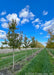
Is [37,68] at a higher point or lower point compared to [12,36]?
lower

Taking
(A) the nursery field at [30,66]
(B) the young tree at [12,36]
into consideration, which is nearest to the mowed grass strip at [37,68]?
(A) the nursery field at [30,66]

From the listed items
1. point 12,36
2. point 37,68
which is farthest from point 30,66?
point 12,36

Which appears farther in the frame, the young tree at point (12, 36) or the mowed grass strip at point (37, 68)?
the young tree at point (12, 36)

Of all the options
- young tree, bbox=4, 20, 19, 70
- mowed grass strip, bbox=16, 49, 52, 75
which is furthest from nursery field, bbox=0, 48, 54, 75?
young tree, bbox=4, 20, 19, 70

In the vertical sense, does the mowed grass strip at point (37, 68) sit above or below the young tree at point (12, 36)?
below

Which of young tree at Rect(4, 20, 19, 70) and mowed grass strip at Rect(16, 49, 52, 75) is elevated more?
young tree at Rect(4, 20, 19, 70)

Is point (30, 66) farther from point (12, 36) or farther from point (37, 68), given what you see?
point (12, 36)

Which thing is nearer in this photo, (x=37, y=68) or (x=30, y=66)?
(x=37, y=68)

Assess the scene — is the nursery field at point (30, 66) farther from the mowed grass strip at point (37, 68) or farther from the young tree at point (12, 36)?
the young tree at point (12, 36)

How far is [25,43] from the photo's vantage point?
45.8 feet

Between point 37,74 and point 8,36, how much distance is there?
4184 millimetres

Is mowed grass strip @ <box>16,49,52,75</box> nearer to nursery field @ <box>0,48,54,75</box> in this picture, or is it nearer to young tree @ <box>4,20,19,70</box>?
nursery field @ <box>0,48,54,75</box>

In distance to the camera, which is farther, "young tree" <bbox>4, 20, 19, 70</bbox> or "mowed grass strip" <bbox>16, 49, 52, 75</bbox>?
"young tree" <bbox>4, 20, 19, 70</bbox>

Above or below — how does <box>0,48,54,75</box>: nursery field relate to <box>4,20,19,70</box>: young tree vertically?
below
